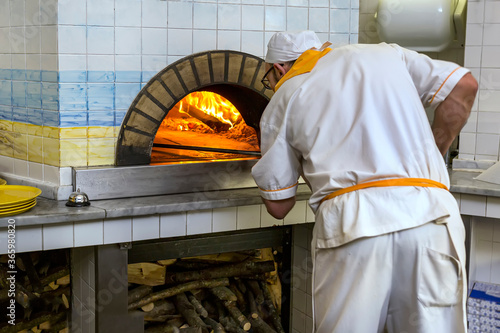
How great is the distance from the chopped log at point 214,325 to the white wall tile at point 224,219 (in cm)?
69

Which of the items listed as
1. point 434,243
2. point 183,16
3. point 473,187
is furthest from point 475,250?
point 183,16

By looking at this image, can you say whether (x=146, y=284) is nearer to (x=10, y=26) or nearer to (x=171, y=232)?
(x=171, y=232)

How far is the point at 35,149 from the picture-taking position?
3.08 meters

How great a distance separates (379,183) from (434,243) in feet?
0.91

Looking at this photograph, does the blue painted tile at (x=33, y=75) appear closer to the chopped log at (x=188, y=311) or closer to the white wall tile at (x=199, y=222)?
the white wall tile at (x=199, y=222)

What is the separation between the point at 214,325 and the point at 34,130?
1.43 m

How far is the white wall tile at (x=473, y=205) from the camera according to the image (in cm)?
329

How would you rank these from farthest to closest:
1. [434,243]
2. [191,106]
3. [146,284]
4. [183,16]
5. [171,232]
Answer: [191,106], [146,284], [183,16], [171,232], [434,243]

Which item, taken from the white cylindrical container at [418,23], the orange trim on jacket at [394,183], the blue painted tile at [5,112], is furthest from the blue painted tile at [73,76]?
the white cylindrical container at [418,23]

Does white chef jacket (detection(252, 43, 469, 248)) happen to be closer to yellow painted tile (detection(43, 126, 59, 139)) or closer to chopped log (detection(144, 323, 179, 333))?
yellow painted tile (detection(43, 126, 59, 139))

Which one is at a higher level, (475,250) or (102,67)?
(102,67)

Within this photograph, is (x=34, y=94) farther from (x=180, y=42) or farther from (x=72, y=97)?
(x=180, y=42)

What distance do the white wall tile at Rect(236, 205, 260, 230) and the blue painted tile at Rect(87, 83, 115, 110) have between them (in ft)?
2.67

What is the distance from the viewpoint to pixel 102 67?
296 cm
